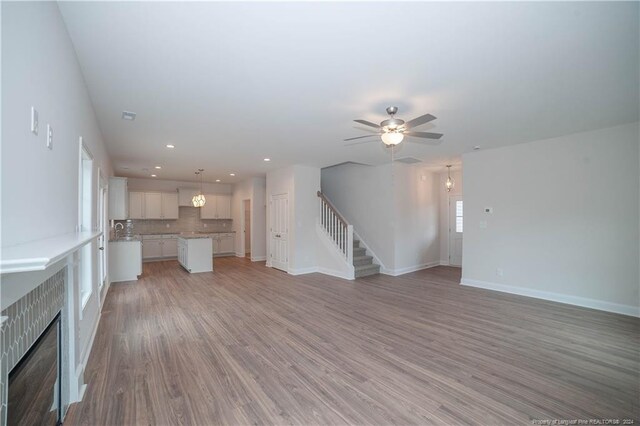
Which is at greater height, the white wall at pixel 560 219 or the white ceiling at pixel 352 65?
the white ceiling at pixel 352 65

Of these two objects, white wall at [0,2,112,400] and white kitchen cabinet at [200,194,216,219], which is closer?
white wall at [0,2,112,400]

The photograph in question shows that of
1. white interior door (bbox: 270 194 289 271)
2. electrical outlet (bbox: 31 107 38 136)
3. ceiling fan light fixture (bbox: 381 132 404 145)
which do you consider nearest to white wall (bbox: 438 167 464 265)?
white interior door (bbox: 270 194 289 271)

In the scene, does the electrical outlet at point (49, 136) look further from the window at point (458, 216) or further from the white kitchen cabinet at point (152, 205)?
the white kitchen cabinet at point (152, 205)

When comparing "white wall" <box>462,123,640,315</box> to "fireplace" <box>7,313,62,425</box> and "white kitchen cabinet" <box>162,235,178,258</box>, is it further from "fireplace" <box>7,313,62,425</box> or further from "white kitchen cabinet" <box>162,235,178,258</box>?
"white kitchen cabinet" <box>162,235,178,258</box>

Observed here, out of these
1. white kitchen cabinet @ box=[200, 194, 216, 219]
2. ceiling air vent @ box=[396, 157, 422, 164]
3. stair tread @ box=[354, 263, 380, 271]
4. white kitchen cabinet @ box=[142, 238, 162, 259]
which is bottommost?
stair tread @ box=[354, 263, 380, 271]

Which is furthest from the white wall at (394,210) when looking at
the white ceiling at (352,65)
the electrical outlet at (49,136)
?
the electrical outlet at (49,136)

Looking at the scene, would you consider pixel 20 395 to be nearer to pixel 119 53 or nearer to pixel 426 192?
pixel 119 53

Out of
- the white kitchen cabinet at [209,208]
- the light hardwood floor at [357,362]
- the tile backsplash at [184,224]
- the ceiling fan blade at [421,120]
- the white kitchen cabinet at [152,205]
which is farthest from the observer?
the white kitchen cabinet at [209,208]

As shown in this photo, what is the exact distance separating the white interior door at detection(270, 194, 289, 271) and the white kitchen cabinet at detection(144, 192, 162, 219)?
4.31 metres

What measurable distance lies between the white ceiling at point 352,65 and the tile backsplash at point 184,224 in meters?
6.13

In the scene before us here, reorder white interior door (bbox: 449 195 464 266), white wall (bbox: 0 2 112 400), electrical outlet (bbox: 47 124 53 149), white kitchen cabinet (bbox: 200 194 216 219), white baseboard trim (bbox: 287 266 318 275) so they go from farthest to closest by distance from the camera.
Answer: white kitchen cabinet (bbox: 200 194 216 219) → white interior door (bbox: 449 195 464 266) → white baseboard trim (bbox: 287 266 318 275) → electrical outlet (bbox: 47 124 53 149) → white wall (bbox: 0 2 112 400)

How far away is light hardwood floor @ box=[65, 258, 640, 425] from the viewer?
210 cm

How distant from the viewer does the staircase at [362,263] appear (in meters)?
6.78

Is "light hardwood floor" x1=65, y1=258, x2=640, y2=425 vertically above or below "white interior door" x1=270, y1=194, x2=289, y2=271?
below
